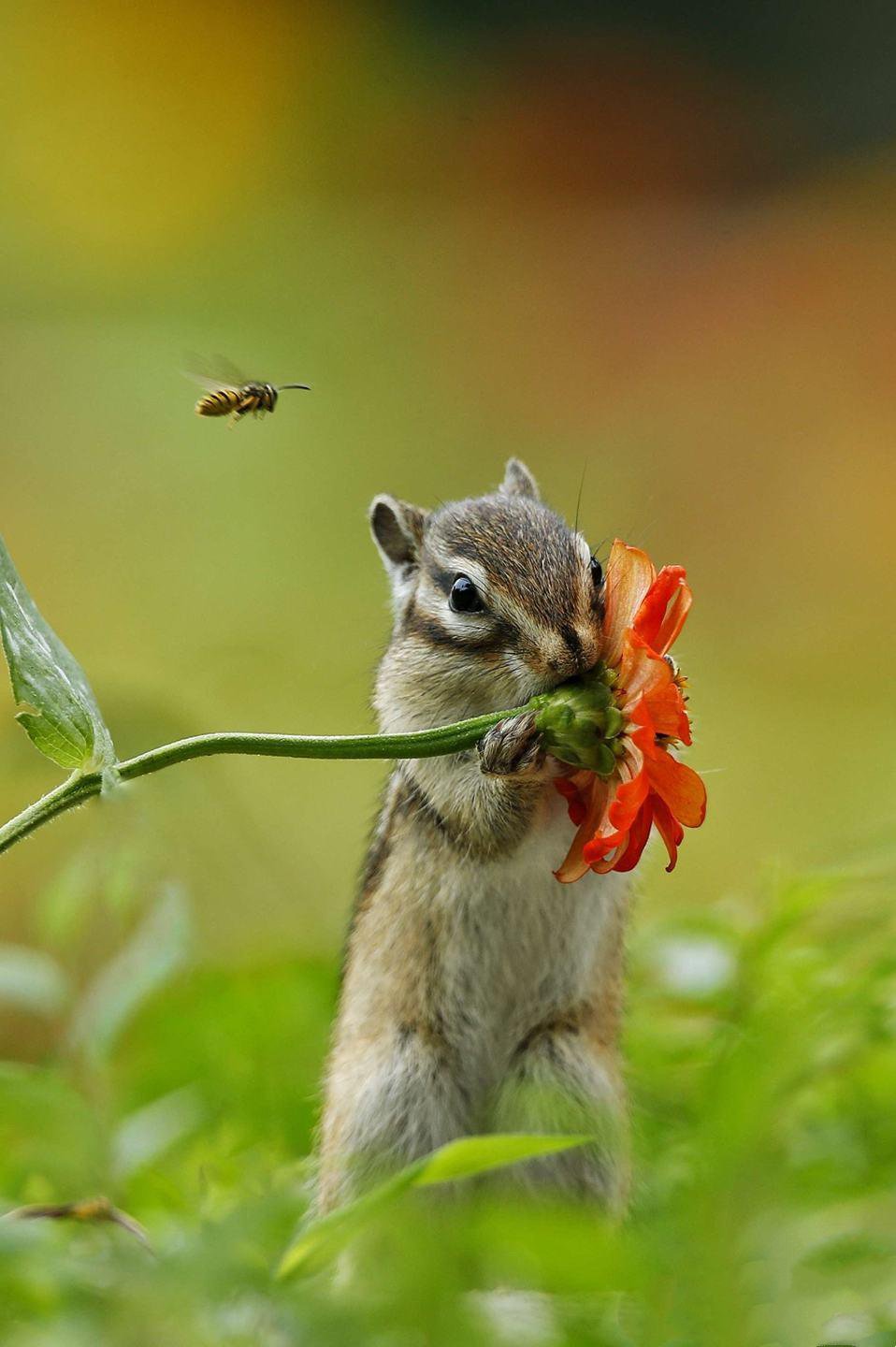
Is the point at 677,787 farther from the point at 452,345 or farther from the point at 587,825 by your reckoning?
the point at 452,345

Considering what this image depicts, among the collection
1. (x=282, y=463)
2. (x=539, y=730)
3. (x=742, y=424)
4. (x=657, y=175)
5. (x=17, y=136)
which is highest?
(x=657, y=175)

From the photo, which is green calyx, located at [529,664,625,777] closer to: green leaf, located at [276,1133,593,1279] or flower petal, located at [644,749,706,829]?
flower petal, located at [644,749,706,829]

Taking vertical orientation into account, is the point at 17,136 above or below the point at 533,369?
above

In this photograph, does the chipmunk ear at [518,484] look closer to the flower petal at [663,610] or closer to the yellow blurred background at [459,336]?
the flower petal at [663,610]

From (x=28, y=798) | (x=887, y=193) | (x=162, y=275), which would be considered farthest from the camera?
(x=887, y=193)

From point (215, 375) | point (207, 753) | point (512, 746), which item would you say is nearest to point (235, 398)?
point (215, 375)

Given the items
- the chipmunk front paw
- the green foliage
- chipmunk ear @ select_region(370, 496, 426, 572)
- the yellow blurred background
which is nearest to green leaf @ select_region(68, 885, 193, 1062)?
the green foliage

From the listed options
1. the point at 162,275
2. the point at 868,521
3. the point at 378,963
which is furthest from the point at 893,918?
the point at 162,275

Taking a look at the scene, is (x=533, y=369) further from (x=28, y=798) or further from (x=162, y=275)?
(x=28, y=798)
